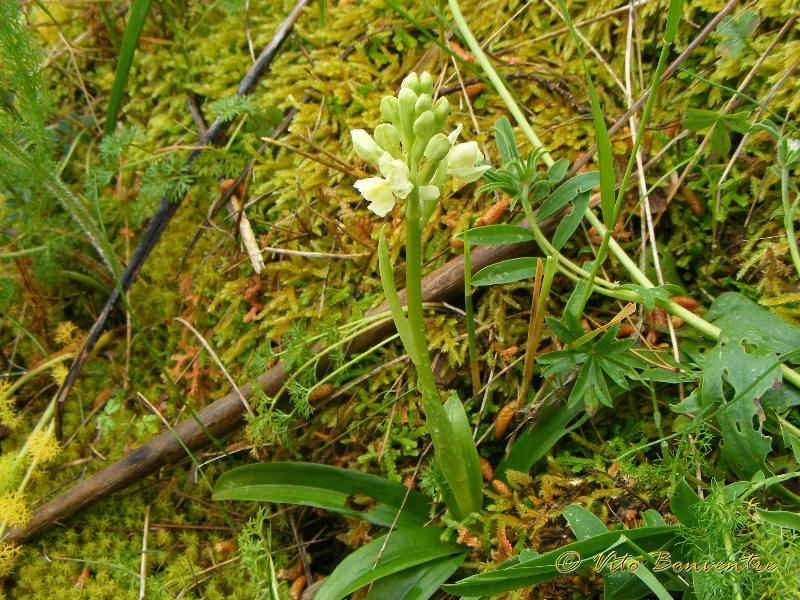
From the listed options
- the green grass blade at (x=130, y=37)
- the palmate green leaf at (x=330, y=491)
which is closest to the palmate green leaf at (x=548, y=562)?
the palmate green leaf at (x=330, y=491)

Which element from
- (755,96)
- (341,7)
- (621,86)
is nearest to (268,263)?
(341,7)

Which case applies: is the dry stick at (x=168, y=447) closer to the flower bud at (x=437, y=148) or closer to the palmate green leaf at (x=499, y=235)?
the palmate green leaf at (x=499, y=235)

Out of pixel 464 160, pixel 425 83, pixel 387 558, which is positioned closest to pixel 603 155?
pixel 464 160

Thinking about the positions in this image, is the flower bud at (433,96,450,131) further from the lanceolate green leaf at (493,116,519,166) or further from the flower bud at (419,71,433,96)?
the lanceolate green leaf at (493,116,519,166)

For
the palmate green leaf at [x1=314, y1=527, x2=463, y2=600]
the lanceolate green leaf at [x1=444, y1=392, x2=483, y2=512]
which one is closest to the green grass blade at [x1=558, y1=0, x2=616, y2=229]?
the lanceolate green leaf at [x1=444, y1=392, x2=483, y2=512]

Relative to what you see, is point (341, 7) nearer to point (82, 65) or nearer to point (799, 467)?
point (82, 65)
